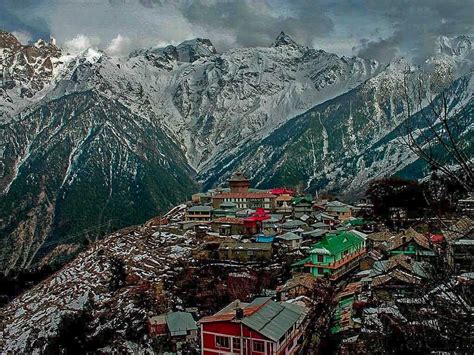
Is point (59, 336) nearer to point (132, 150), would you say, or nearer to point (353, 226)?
point (353, 226)

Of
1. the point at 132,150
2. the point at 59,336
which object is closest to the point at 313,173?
the point at 132,150

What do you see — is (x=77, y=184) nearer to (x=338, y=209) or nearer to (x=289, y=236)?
(x=338, y=209)

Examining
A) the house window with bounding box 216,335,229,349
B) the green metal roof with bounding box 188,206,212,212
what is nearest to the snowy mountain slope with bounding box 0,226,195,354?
the green metal roof with bounding box 188,206,212,212

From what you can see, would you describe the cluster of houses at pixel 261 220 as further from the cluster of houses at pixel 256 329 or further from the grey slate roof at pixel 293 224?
the cluster of houses at pixel 256 329

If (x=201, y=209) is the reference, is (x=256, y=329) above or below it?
below

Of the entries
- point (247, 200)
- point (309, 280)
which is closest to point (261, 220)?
point (247, 200)

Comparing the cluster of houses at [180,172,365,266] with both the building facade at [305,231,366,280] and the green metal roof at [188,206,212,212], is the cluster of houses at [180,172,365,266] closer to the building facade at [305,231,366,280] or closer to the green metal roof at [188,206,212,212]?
the green metal roof at [188,206,212,212]

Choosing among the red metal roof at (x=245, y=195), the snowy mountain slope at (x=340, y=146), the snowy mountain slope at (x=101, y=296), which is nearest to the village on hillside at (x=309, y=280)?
the red metal roof at (x=245, y=195)
